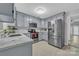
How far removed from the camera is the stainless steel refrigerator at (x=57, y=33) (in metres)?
2.67

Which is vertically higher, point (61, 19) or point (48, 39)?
point (61, 19)

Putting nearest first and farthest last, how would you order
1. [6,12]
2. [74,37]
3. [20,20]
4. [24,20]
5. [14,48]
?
[14,48]
[6,12]
[20,20]
[24,20]
[74,37]

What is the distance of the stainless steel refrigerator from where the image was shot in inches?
105

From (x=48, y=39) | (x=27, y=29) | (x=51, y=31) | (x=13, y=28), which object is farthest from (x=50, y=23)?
(x=13, y=28)

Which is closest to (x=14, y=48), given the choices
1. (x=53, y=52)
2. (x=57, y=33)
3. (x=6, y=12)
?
(x=6, y=12)

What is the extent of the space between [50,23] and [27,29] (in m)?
1.30

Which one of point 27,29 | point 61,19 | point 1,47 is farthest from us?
point 61,19

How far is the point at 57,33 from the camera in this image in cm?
278

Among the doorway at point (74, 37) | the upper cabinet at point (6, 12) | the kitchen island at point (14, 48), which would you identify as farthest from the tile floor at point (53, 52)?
the upper cabinet at point (6, 12)

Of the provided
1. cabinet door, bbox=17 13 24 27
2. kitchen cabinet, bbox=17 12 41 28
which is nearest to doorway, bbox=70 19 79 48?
kitchen cabinet, bbox=17 12 41 28

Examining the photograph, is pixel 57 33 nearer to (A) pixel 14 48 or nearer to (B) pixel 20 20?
(B) pixel 20 20

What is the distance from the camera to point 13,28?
5.63 ft

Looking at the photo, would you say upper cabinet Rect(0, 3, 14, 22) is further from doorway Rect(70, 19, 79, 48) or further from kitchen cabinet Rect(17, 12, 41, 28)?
doorway Rect(70, 19, 79, 48)

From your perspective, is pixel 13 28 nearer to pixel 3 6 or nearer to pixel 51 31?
pixel 3 6
